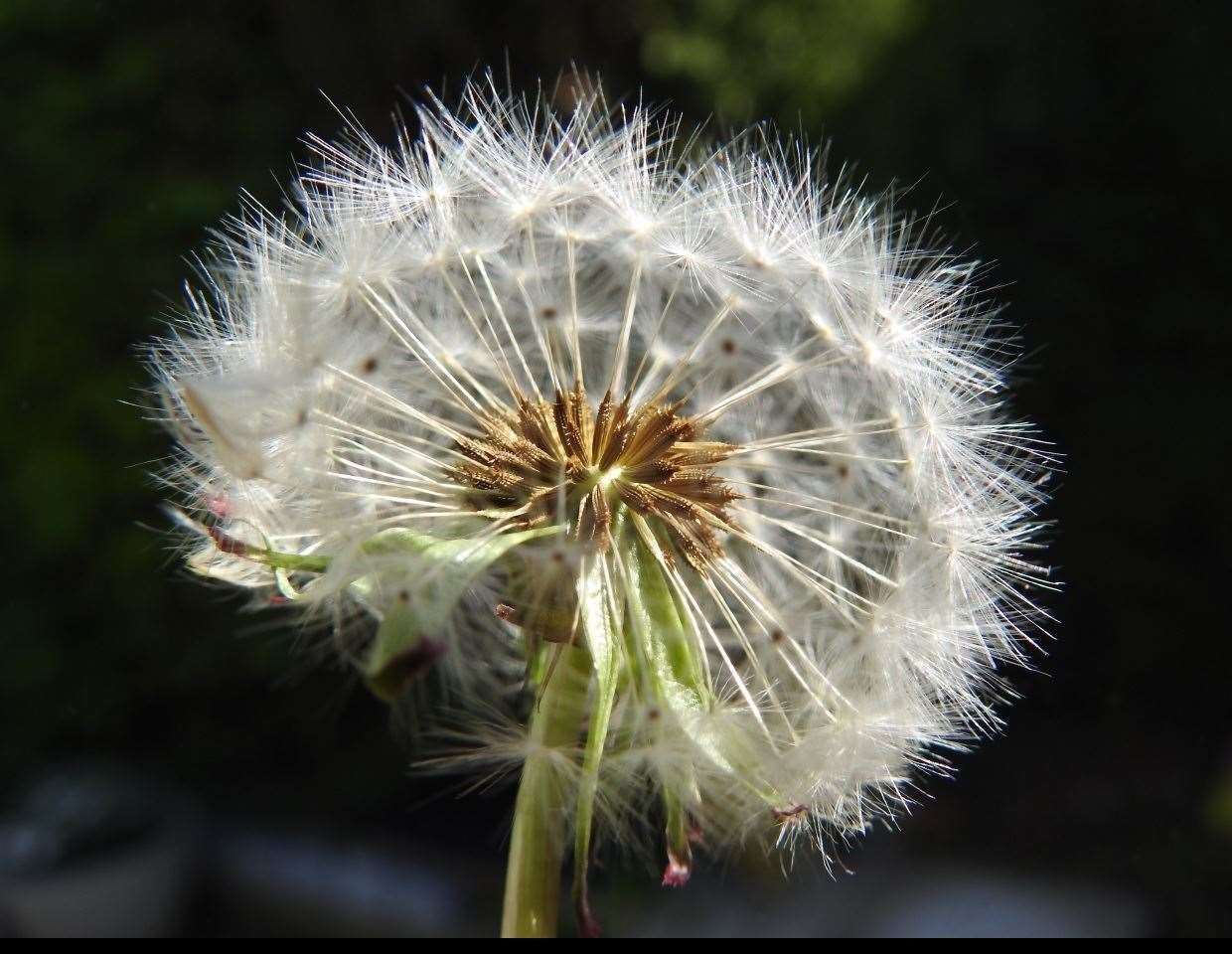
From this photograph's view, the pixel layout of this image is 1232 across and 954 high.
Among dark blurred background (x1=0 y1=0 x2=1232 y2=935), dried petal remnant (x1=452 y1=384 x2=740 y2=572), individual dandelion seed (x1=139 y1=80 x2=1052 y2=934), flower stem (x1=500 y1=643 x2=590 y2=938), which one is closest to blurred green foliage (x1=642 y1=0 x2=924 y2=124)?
dark blurred background (x1=0 y1=0 x2=1232 y2=935)

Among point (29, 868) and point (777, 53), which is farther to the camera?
point (29, 868)

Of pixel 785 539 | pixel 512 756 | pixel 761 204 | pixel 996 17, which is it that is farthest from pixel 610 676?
pixel 996 17

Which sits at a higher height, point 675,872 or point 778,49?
point 778,49

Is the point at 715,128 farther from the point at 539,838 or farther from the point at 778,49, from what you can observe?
the point at 539,838

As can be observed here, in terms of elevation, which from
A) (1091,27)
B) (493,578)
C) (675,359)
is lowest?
(493,578)

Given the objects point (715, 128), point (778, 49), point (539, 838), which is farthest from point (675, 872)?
point (778, 49)
